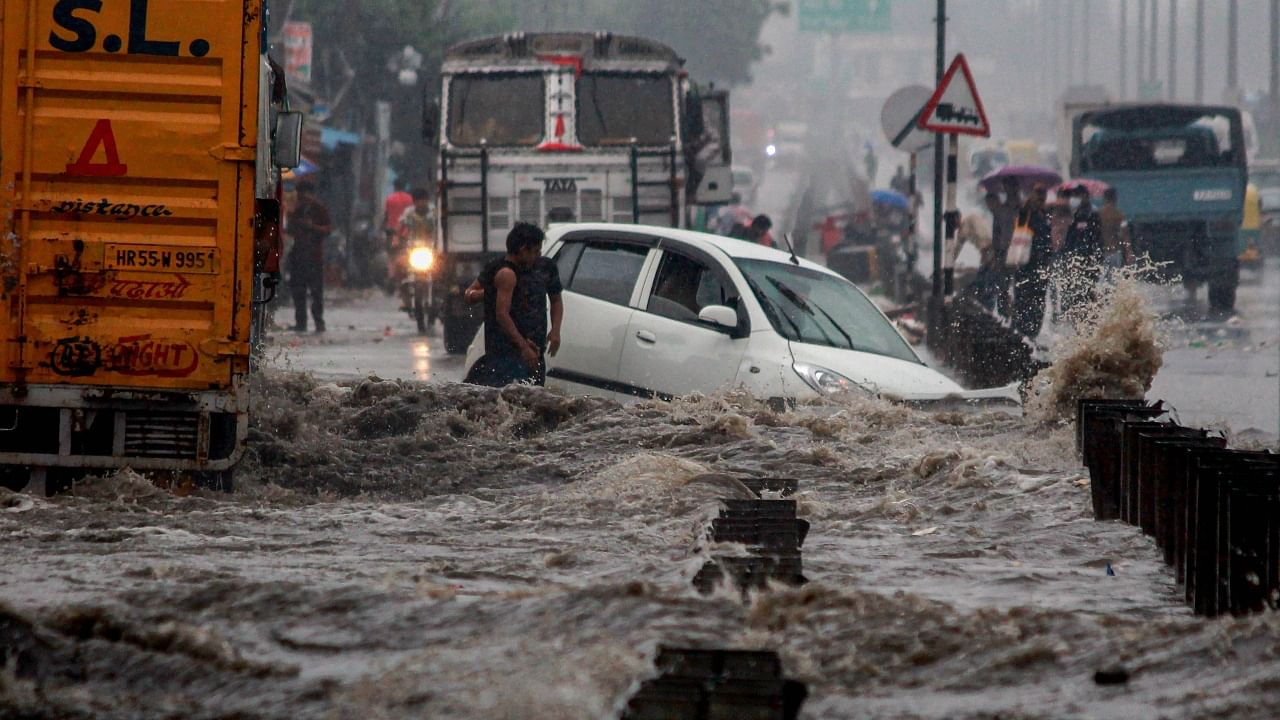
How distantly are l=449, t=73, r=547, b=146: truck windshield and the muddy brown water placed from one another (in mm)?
9306

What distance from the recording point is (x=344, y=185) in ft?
132

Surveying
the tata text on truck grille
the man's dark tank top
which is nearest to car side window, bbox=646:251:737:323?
the man's dark tank top

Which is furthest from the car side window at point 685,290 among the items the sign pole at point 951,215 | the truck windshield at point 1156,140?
the truck windshield at point 1156,140

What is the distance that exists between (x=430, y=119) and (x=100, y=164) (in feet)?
39.5

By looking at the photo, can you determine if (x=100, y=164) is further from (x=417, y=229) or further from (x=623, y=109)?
(x=417, y=229)

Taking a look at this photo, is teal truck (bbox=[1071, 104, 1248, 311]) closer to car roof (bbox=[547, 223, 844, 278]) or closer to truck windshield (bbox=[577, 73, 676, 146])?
truck windshield (bbox=[577, 73, 676, 146])

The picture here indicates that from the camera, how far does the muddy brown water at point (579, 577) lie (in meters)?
5.37

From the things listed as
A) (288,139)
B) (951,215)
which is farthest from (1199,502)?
(951,215)

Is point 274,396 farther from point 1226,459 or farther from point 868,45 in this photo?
point 868,45

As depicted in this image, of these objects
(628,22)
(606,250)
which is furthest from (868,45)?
(606,250)

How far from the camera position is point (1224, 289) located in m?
27.4

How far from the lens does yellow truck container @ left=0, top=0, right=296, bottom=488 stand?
857 cm

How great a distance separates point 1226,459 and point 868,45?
481 feet

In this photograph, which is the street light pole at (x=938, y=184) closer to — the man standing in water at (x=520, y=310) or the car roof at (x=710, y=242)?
the car roof at (x=710, y=242)
